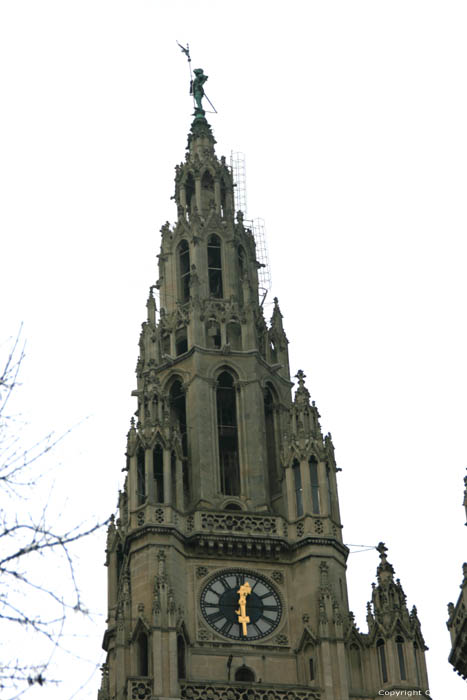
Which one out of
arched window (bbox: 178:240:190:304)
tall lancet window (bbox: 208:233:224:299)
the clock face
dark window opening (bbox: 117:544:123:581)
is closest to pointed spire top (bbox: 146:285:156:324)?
arched window (bbox: 178:240:190:304)

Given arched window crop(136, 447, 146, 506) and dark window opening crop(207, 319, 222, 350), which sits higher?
dark window opening crop(207, 319, 222, 350)

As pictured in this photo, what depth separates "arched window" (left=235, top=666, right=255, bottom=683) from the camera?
52250 mm

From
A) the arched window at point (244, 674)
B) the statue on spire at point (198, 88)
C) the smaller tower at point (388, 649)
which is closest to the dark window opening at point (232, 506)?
the smaller tower at point (388, 649)

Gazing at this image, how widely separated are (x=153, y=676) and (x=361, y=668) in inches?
318

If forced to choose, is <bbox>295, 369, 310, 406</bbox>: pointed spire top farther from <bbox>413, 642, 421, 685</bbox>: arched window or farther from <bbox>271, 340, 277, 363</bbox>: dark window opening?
<bbox>413, 642, 421, 685</bbox>: arched window

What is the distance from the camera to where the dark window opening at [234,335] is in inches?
2505

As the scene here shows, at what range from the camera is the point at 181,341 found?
64.1 m

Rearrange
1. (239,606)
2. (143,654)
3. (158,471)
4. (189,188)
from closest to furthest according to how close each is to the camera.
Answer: (143,654) < (239,606) < (158,471) < (189,188)

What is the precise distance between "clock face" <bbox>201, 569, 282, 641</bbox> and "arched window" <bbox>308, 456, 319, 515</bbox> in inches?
145

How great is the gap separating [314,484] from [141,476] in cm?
690

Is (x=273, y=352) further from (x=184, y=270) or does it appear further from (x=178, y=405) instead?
(x=184, y=270)

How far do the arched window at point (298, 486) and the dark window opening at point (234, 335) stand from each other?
24.8 feet

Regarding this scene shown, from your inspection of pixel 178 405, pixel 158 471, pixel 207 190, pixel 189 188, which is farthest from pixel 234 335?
pixel 189 188

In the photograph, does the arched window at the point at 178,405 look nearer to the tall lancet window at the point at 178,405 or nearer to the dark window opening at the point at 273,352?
the tall lancet window at the point at 178,405
